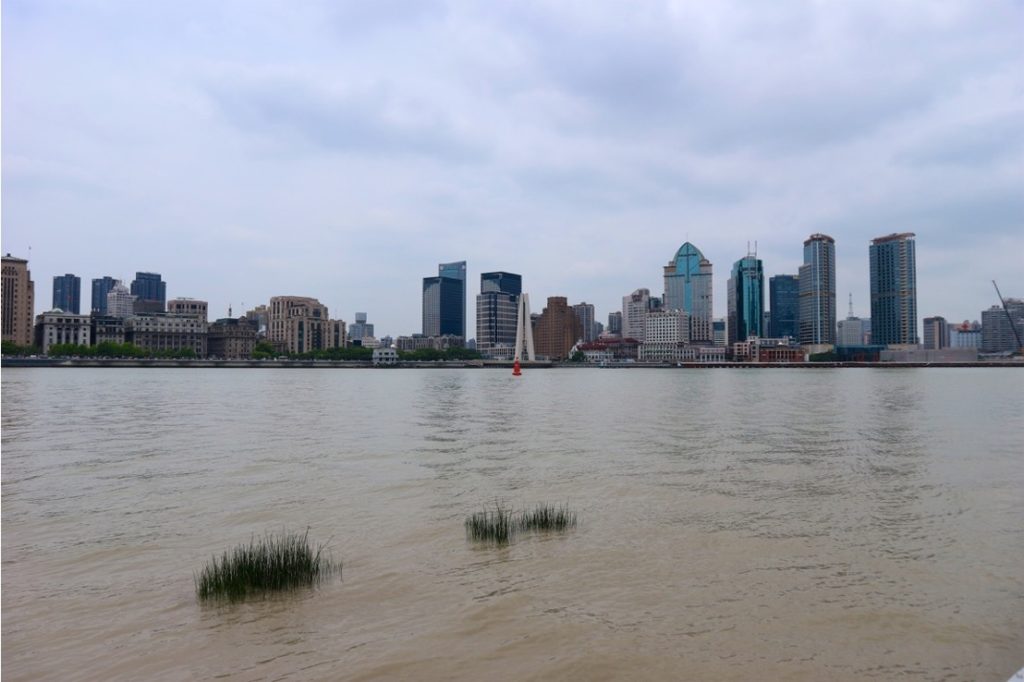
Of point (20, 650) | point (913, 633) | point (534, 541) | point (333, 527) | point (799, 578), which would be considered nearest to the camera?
point (20, 650)

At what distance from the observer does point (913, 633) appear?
9734 millimetres

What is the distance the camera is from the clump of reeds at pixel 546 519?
49.6 ft

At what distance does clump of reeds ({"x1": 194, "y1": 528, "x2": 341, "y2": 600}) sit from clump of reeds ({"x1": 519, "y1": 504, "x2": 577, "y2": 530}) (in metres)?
4.41

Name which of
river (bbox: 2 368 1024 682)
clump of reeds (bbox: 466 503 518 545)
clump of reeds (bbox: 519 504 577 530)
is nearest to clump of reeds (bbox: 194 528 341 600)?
river (bbox: 2 368 1024 682)

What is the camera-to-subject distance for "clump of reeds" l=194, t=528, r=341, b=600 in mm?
10910

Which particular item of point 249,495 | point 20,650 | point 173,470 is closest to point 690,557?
point 20,650

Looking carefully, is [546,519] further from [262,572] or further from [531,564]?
[262,572]

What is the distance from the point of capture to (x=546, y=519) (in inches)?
603

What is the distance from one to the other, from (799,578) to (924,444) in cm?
2371

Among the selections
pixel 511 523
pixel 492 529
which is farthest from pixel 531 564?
pixel 511 523

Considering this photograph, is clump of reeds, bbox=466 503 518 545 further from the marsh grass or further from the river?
the river

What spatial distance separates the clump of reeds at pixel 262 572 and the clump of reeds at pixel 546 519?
4.41m

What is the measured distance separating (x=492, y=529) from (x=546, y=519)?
145 cm

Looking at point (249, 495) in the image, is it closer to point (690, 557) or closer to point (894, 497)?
point (690, 557)
